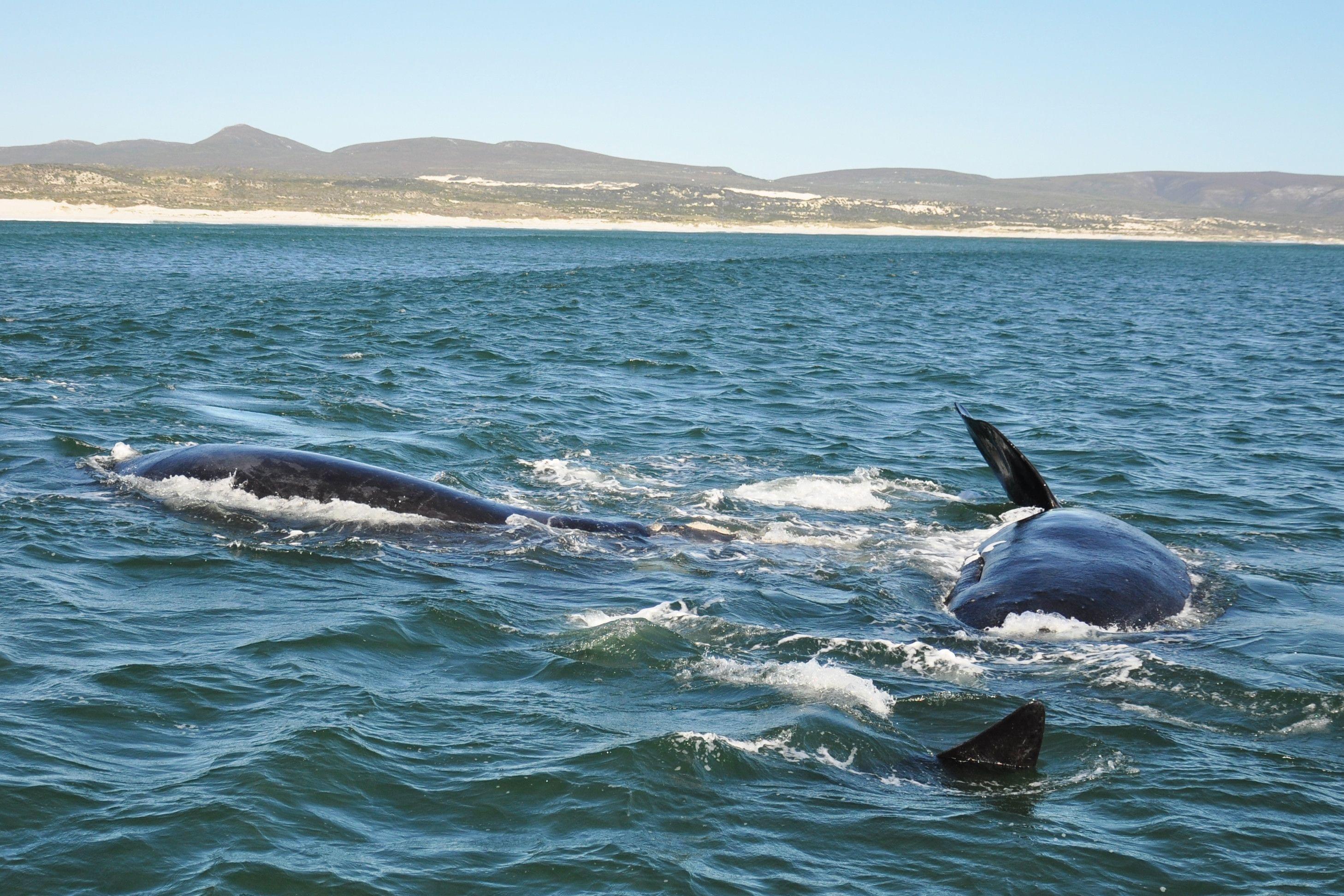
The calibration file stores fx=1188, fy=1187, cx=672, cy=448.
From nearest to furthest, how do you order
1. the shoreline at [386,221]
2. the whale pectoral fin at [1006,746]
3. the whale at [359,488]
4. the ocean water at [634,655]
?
the ocean water at [634,655] → the whale pectoral fin at [1006,746] → the whale at [359,488] → the shoreline at [386,221]

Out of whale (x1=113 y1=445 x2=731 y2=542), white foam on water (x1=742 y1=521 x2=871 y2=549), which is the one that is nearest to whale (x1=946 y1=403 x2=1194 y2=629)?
white foam on water (x1=742 y1=521 x2=871 y2=549)

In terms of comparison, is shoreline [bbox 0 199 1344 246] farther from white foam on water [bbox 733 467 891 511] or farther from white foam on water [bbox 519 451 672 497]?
white foam on water [bbox 733 467 891 511]

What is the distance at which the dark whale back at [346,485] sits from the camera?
11.1 m

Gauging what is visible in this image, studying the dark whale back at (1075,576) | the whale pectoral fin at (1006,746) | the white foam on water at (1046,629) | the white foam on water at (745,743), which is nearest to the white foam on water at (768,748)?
the white foam on water at (745,743)

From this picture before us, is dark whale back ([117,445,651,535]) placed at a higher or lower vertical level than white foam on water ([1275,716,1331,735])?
higher

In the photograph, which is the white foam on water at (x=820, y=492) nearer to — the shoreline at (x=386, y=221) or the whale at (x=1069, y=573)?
the whale at (x=1069, y=573)

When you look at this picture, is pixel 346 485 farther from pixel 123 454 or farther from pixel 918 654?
pixel 918 654

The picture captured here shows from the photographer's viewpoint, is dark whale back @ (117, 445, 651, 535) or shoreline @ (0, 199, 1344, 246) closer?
dark whale back @ (117, 445, 651, 535)

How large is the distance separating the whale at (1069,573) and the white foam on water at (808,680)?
1.73 meters

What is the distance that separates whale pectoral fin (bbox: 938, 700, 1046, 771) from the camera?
605 cm

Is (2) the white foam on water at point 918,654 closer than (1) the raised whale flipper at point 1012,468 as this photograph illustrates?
Yes

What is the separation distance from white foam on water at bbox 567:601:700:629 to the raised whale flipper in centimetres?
375

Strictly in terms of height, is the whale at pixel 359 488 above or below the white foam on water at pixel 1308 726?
above

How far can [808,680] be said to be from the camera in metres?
7.89
